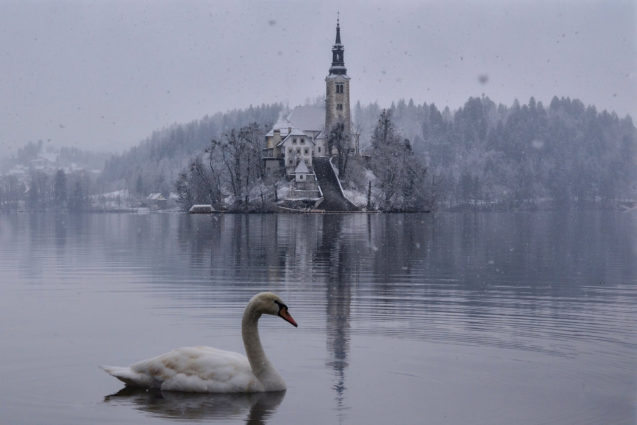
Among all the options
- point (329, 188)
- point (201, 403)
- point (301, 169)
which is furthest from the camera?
point (301, 169)

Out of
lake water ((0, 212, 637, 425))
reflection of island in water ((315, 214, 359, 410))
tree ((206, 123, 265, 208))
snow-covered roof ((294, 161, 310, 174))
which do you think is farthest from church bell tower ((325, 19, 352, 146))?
lake water ((0, 212, 637, 425))

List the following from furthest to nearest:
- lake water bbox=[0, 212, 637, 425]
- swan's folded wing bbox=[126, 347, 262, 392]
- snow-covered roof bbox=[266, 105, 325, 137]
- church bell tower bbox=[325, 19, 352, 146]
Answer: snow-covered roof bbox=[266, 105, 325, 137] → church bell tower bbox=[325, 19, 352, 146] → swan's folded wing bbox=[126, 347, 262, 392] → lake water bbox=[0, 212, 637, 425]

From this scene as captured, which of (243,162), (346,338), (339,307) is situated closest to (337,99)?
(243,162)

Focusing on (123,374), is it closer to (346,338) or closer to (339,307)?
(346,338)

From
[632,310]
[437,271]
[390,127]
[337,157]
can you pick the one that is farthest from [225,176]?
[632,310]

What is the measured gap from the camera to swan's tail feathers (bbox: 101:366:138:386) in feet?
44.0

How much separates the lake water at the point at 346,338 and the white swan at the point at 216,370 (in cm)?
21

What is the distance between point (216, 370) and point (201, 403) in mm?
661

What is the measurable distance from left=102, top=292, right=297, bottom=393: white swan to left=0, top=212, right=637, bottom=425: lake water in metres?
0.21

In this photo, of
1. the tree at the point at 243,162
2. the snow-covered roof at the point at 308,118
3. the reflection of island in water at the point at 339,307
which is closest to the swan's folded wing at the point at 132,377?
the reflection of island in water at the point at 339,307

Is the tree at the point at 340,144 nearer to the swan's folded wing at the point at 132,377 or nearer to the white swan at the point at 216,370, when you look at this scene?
the white swan at the point at 216,370

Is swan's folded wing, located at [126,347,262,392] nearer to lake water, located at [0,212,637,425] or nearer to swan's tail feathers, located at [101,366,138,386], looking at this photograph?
swan's tail feathers, located at [101,366,138,386]

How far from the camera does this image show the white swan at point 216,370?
43.1ft

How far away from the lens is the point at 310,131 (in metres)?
175
